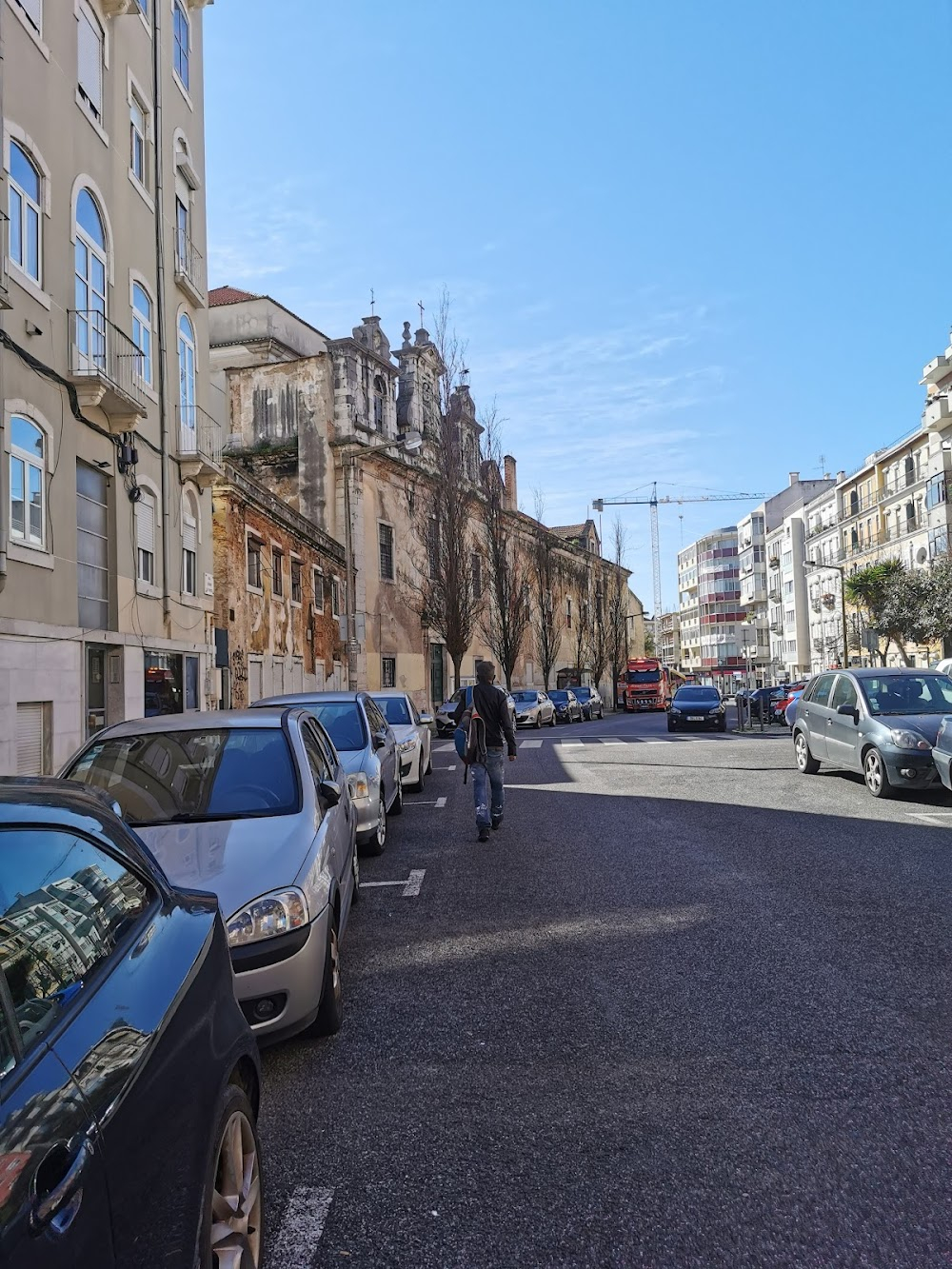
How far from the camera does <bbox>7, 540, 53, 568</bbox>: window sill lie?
41.8 ft

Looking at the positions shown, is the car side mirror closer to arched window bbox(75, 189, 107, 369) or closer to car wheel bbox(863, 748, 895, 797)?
car wheel bbox(863, 748, 895, 797)

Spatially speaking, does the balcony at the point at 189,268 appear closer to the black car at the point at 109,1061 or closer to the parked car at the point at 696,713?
the parked car at the point at 696,713

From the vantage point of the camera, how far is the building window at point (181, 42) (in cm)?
2136

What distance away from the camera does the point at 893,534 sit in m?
61.5

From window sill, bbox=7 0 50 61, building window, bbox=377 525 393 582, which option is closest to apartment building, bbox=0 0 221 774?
window sill, bbox=7 0 50 61

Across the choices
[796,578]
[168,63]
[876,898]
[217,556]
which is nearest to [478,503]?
[217,556]

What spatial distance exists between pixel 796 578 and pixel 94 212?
7785cm

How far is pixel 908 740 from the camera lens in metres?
12.0

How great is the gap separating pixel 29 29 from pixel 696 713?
82.2 ft

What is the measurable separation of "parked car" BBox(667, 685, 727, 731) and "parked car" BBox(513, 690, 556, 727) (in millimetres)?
6165

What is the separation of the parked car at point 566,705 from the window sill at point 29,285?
109 ft

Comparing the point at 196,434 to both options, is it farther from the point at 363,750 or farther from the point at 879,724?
the point at 879,724

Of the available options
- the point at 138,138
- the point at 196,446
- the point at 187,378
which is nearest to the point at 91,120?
the point at 138,138

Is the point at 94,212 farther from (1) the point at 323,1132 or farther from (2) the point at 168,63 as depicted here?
(1) the point at 323,1132
